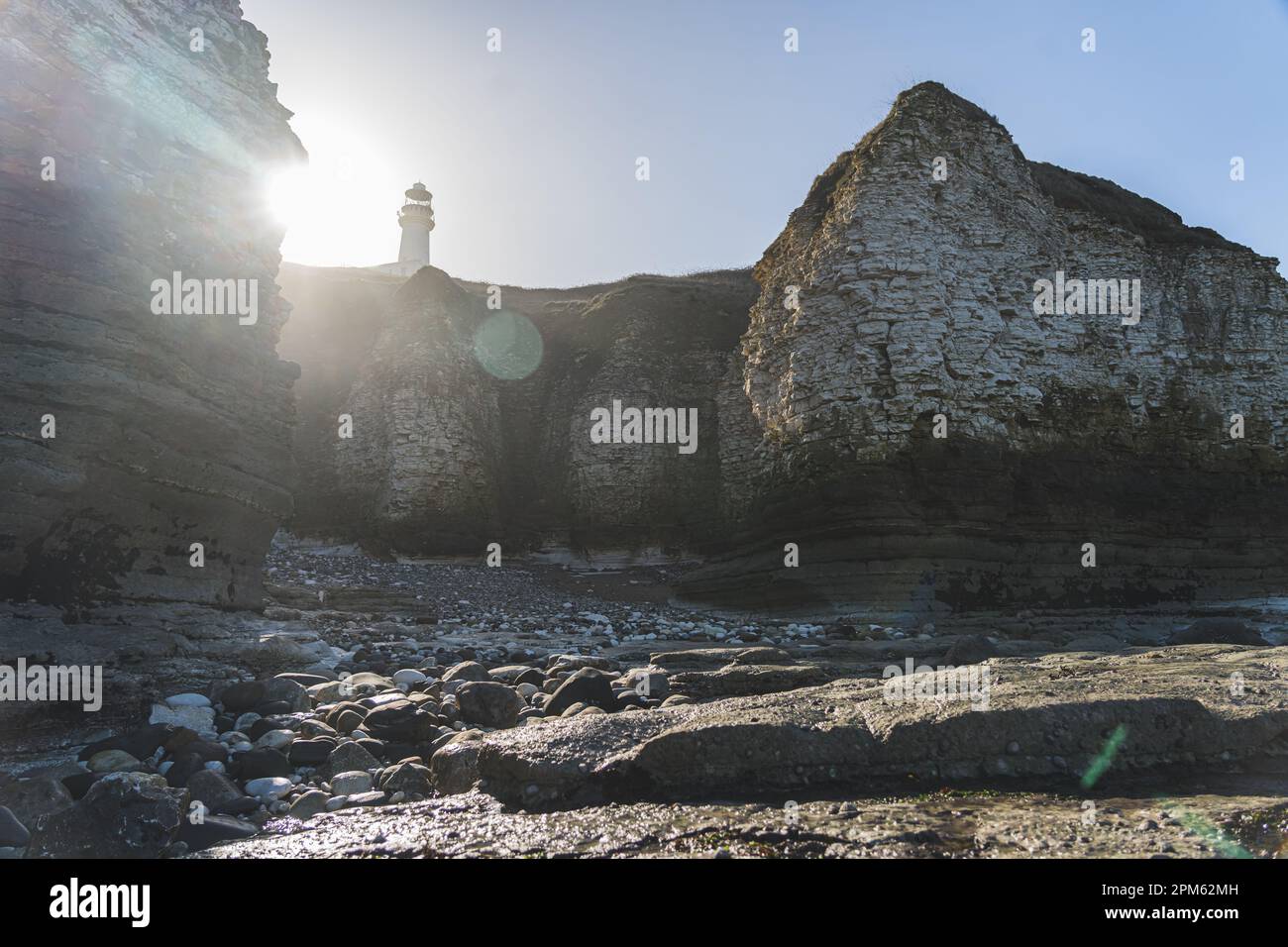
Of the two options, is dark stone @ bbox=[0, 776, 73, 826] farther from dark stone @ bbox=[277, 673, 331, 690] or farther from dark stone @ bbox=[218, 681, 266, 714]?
dark stone @ bbox=[277, 673, 331, 690]

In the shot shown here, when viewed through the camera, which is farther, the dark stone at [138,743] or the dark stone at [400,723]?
the dark stone at [400,723]

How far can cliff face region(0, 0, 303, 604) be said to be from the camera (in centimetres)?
828

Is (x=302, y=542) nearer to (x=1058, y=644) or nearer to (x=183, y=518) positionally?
(x=183, y=518)

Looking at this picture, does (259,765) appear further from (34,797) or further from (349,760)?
(34,797)

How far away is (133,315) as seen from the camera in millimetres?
9375

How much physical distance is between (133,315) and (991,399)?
16.3 metres

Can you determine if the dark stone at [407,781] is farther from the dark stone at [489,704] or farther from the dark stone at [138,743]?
the dark stone at [138,743]

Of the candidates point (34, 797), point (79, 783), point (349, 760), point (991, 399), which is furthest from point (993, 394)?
point (34, 797)

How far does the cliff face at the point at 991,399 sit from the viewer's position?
1650 cm

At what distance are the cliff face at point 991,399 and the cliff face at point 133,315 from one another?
36.6 feet

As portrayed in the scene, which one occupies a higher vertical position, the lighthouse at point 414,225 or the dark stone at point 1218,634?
the lighthouse at point 414,225

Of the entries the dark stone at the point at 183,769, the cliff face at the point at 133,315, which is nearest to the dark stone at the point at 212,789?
the dark stone at the point at 183,769

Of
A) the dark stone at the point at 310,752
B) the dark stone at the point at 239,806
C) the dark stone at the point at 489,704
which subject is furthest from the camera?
the dark stone at the point at 489,704

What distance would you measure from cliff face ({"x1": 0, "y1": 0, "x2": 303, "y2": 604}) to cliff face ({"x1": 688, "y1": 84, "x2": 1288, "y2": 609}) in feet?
36.6
